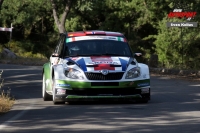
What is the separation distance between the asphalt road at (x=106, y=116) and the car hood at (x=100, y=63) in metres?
0.86

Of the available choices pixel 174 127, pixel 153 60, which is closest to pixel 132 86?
pixel 174 127

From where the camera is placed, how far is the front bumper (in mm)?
13406

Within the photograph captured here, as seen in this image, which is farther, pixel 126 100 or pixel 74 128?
pixel 126 100

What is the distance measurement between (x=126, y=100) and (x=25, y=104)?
2448 millimetres

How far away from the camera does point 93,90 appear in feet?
44.2

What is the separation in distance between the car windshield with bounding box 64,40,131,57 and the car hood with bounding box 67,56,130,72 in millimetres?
502

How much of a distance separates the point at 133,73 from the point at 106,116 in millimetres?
2319

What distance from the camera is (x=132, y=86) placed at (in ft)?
44.7

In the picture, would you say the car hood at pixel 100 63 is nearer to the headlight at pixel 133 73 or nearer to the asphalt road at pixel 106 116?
the headlight at pixel 133 73

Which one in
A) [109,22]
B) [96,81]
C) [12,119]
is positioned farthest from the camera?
[109,22]

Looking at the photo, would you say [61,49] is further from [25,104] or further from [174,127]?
[174,127]

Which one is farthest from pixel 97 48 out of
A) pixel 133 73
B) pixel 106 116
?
pixel 106 116

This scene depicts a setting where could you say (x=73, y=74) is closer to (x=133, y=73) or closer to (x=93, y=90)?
(x=93, y=90)

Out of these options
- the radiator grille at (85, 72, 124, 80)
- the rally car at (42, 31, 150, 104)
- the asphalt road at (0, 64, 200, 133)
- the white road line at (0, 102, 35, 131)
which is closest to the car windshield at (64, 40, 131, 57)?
the rally car at (42, 31, 150, 104)
